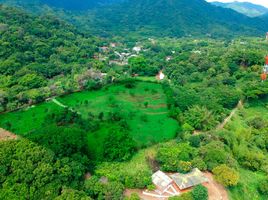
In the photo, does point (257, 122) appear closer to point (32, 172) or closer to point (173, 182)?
point (173, 182)

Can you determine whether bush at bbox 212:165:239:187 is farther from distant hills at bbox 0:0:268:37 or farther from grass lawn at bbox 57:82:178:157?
distant hills at bbox 0:0:268:37

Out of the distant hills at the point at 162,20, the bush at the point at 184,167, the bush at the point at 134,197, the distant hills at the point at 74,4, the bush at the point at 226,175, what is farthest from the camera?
the distant hills at the point at 74,4

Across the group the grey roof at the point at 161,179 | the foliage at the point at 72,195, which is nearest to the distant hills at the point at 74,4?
the grey roof at the point at 161,179

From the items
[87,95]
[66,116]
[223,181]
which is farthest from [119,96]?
[223,181]

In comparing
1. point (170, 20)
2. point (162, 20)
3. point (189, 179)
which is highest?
point (170, 20)

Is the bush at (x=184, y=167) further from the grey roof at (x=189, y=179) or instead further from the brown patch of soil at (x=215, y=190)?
the brown patch of soil at (x=215, y=190)

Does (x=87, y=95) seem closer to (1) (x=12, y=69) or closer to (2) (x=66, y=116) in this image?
(2) (x=66, y=116)

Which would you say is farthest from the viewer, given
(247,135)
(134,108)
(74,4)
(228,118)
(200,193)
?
(74,4)

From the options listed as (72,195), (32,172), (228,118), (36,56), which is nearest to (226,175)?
(72,195)
